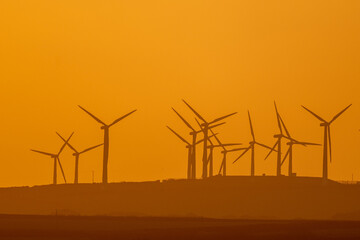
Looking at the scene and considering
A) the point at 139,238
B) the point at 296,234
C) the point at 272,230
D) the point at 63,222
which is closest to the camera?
the point at 139,238

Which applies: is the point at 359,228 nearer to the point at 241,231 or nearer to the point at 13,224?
the point at 241,231

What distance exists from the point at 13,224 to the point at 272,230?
29553mm

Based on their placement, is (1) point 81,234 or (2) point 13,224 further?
(2) point 13,224

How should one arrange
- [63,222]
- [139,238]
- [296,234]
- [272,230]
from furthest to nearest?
[63,222] → [272,230] → [296,234] → [139,238]

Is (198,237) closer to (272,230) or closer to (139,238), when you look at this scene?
(139,238)

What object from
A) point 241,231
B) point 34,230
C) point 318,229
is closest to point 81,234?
point 34,230

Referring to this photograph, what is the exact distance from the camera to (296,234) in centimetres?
14350

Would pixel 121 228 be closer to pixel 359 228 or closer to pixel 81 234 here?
pixel 81 234

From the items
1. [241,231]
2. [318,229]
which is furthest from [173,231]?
[318,229]

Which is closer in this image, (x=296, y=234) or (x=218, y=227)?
(x=296, y=234)

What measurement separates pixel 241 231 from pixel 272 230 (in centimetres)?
408

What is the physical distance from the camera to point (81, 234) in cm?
14038

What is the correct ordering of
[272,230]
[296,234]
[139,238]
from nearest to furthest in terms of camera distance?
1. [139,238]
2. [296,234]
3. [272,230]

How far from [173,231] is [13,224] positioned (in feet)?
72.3
